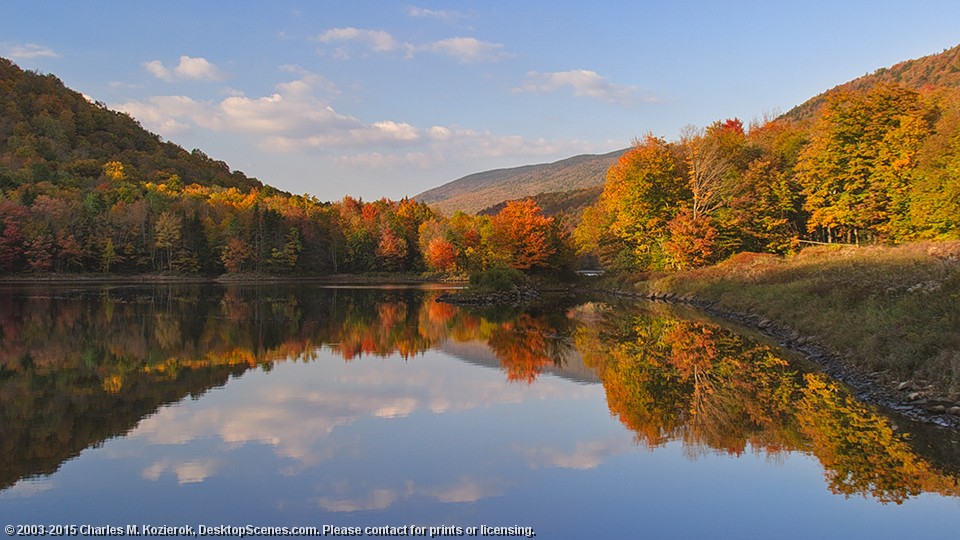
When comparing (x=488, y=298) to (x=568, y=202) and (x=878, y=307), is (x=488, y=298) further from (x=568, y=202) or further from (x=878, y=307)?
(x=568, y=202)

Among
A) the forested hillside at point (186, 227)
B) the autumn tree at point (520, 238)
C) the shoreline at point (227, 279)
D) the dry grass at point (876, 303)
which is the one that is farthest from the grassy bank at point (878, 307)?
the shoreline at point (227, 279)

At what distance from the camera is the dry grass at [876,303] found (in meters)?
13.7

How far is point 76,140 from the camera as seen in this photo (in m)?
123

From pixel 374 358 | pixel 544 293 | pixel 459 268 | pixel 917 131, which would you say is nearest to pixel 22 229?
pixel 459 268

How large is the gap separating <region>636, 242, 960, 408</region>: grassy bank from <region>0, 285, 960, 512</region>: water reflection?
53.1 inches

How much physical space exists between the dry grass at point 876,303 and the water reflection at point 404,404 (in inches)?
58.9

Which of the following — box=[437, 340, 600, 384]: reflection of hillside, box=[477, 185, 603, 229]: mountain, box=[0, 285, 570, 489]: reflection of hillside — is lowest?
box=[437, 340, 600, 384]: reflection of hillside

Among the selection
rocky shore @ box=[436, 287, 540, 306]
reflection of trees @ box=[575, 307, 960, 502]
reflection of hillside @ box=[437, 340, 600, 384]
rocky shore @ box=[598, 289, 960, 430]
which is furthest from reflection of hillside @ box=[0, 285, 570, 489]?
rocky shore @ box=[598, 289, 960, 430]

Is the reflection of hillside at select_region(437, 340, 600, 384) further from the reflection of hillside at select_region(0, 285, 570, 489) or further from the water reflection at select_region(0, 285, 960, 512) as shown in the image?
the reflection of hillside at select_region(0, 285, 570, 489)

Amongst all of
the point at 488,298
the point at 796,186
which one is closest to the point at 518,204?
the point at 488,298

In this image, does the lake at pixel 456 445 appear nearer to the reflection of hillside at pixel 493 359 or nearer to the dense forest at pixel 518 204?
the reflection of hillside at pixel 493 359

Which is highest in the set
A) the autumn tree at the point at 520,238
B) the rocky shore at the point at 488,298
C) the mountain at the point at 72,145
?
the mountain at the point at 72,145

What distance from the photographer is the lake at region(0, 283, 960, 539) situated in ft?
26.6

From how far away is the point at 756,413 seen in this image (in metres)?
13.2
